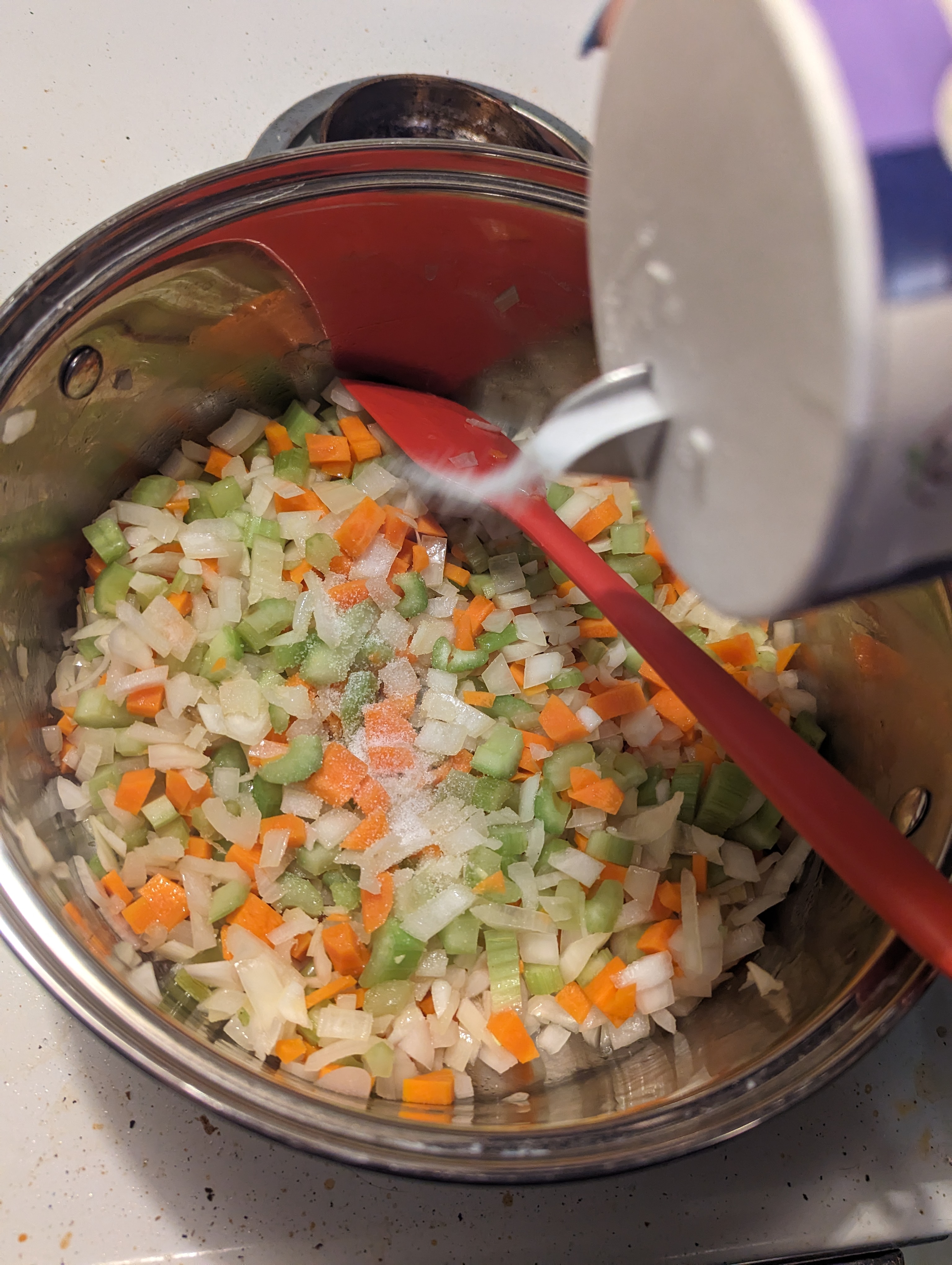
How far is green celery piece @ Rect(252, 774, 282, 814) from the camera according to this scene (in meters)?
1.07

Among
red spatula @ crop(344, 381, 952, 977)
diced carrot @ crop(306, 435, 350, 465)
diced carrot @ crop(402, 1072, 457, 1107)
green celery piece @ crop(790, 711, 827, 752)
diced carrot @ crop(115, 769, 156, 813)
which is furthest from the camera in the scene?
diced carrot @ crop(306, 435, 350, 465)

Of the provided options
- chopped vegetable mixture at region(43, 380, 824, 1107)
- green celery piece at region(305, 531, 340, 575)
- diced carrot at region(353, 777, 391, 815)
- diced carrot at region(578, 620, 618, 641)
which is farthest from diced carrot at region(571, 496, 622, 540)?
diced carrot at region(353, 777, 391, 815)

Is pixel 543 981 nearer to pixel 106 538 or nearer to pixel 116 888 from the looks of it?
pixel 116 888

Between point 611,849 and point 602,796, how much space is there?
0.22ft

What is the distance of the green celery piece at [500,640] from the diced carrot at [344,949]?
410 millimetres

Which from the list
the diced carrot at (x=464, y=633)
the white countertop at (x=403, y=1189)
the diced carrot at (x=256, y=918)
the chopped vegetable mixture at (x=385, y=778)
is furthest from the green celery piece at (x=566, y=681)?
the white countertop at (x=403, y=1189)

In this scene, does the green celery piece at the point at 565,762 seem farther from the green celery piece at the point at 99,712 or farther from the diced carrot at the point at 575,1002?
the green celery piece at the point at 99,712

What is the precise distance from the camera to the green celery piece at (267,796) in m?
1.07

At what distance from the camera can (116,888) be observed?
0.97 meters

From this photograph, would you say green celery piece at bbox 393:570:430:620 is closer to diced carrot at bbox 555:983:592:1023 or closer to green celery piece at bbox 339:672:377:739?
green celery piece at bbox 339:672:377:739

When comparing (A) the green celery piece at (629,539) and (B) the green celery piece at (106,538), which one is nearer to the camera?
(B) the green celery piece at (106,538)

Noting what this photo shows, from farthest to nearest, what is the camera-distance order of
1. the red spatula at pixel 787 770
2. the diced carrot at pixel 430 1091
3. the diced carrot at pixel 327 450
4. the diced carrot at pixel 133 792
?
the diced carrot at pixel 327 450, the diced carrot at pixel 133 792, the diced carrot at pixel 430 1091, the red spatula at pixel 787 770

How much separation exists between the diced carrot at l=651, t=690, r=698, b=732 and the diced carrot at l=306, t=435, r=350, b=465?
56cm

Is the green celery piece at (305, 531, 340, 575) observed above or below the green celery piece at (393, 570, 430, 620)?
above
